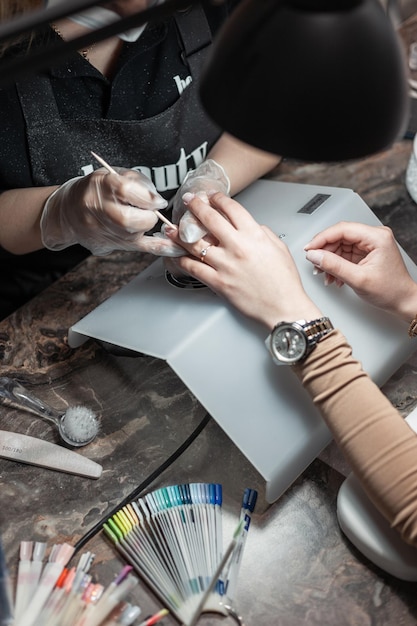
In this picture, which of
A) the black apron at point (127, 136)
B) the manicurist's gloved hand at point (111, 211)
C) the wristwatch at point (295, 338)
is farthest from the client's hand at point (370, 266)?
the black apron at point (127, 136)

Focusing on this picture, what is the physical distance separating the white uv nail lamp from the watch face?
0.15 feet

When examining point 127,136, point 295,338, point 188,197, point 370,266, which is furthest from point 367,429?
point 127,136

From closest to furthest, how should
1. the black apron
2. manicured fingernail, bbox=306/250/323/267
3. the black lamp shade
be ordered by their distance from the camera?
the black lamp shade
manicured fingernail, bbox=306/250/323/267
the black apron

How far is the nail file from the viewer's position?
0.95 metres

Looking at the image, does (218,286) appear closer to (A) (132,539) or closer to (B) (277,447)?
(B) (277,447)

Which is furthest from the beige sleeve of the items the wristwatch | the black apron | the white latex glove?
the black apron

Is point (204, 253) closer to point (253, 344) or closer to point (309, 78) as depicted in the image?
point (253, 344)

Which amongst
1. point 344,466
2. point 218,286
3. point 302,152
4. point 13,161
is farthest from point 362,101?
point 13,161

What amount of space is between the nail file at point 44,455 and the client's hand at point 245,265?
322mm

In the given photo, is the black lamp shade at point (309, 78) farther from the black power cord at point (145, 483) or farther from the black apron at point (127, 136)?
the black apron at point (127, 136)

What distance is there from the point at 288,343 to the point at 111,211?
0.34 m

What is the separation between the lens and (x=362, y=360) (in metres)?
1.00

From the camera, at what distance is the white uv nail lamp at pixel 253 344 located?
2.95ft

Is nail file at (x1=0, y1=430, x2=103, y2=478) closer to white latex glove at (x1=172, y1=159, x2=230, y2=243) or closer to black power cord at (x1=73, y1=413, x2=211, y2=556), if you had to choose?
black power cord at (x1=73, y1=413, x2=211, y2=556)
